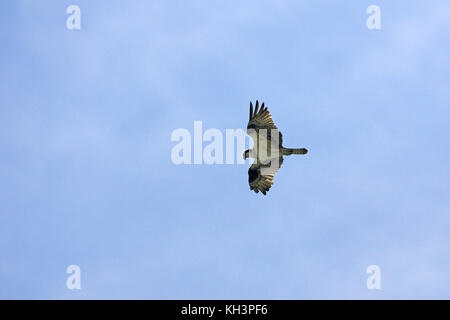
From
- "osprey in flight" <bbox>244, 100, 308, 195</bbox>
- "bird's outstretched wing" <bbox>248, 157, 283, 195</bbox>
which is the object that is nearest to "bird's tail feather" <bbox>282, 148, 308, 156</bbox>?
"osprey in flight" <bbox>244, 100, 308, 195</bbox>

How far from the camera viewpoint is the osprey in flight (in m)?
43.2

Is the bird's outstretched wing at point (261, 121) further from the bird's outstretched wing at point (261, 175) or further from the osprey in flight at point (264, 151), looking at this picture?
the bird's outstretched wing at point (261, 175)

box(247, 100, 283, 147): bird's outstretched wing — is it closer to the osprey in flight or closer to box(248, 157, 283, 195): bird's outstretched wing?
the osprey in flight

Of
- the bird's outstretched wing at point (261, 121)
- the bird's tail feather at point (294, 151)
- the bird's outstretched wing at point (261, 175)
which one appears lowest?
the bird's outstretched wing at point (261, 175)

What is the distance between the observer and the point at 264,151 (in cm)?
4475

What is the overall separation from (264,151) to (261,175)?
5.97 ft

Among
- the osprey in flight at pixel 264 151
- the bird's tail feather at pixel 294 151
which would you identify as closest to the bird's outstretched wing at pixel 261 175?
the osprey in flight at pixel 264 151

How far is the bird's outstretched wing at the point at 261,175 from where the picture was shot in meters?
45.7

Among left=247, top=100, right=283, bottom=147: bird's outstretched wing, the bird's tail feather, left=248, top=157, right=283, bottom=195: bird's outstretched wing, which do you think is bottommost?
left=248, top=157, right=283, bottom=195: bird's outstretched wing
